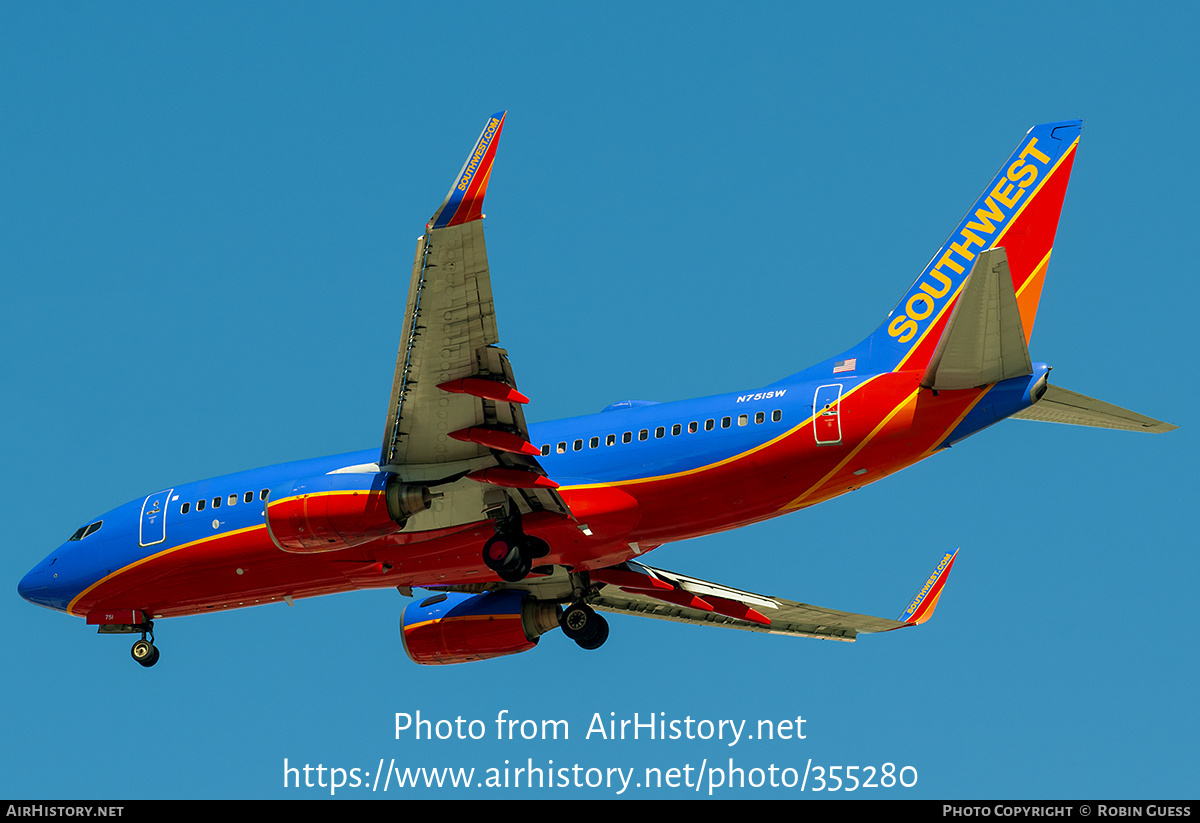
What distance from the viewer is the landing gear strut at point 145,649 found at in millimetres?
31875

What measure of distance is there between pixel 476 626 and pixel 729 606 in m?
6.00

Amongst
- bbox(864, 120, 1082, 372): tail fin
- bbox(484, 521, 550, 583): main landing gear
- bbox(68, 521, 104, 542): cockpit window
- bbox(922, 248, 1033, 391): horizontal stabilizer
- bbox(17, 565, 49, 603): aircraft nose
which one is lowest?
bbox(484, 521, 550, 583): main landing gear

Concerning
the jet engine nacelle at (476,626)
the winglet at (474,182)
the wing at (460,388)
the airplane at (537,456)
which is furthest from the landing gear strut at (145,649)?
the winglet at (474,182)

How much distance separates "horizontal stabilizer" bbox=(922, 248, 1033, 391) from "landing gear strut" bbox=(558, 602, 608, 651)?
10.9 metres

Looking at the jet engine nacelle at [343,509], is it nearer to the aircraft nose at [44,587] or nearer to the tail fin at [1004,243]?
the aircraft nose at [44,587]

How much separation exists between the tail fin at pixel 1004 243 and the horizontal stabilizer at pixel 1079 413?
2140 mm

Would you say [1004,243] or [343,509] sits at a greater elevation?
[1004,243]

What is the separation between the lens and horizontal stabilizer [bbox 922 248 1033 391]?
22.7 meters

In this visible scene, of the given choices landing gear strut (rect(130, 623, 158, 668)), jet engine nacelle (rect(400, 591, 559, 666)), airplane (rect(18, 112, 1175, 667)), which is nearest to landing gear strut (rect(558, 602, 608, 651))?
jet engine nacelle (rect(400, 591, 559, 666))

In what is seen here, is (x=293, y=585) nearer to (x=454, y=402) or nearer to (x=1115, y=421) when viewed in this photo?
(x=454, y=402)

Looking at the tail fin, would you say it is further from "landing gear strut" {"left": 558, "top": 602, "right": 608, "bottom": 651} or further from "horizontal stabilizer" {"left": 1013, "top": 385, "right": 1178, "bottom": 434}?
"landing gear strut" {"left": 558, "top": 602, "right": 608, "bottom": 651}

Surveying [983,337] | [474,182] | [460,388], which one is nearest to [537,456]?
[460,388]

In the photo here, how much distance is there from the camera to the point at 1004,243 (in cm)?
2712

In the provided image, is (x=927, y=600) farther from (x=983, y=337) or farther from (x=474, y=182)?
(x=474, y=182)
